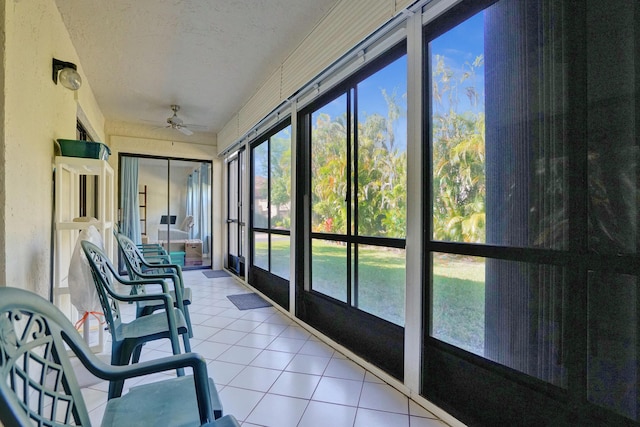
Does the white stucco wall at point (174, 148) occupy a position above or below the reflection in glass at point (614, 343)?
above

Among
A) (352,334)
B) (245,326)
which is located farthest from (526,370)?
(245,326)

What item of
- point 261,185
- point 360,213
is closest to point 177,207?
point 261,185

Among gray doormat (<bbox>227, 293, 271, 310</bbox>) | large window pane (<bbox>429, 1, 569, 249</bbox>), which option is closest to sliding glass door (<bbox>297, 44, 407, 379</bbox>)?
large window pane (<bbox>429, 1, 569, 249</bbox>)

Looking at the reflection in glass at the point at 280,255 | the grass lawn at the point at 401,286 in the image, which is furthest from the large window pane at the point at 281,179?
the grass lawn at the point at 401,286

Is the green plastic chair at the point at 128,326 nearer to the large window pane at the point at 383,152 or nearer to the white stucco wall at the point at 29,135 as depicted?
the white stucco wall at the point at 29,135

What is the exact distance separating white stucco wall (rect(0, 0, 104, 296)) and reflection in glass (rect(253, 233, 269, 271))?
2455mm

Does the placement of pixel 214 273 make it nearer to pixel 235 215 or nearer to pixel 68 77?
pixel 235 215

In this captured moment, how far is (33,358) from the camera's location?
2.55ft

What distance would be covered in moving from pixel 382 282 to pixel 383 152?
0.97 metres

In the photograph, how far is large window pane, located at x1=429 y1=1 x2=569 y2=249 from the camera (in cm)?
128

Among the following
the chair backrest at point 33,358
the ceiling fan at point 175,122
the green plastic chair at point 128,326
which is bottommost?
the green plastic chair at point 128,326

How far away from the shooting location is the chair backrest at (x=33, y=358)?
2.05ft

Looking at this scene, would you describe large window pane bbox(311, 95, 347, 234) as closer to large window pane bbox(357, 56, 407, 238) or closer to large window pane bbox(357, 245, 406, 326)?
large window pane bbox(357, 56, 407, 238)

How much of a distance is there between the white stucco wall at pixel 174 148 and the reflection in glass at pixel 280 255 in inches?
104
